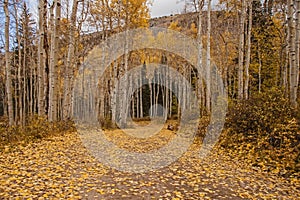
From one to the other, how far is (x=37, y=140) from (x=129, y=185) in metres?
4.56

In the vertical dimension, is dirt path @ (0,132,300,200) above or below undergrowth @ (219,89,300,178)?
below

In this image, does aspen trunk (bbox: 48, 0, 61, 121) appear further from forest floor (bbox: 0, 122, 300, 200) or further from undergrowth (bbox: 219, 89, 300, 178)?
undergrowth (bbox: 219, 89, 300, 178)

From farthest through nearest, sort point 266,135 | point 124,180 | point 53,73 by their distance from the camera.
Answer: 1. point 53,73
2. point 266,135
3. point 124,180

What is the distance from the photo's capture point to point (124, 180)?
5.25 metres

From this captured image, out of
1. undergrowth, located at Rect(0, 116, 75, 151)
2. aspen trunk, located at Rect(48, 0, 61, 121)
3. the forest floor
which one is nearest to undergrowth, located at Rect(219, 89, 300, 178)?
the forest floor

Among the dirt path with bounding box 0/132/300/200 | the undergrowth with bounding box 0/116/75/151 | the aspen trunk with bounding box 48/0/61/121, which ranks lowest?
the dirt path with bounding box 0/132/300/200

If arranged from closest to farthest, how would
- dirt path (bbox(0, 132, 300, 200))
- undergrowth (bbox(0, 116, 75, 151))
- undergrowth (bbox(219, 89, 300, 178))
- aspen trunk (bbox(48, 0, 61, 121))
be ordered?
dirt path (bbox(0, 132, 300, 200)) < undergrowth (bbox(219, 89, 300, 178)) < undergrowth (bbox(0, 116, 75, 151)) < aspen trunk (bbox(48, 0, 61, 121))

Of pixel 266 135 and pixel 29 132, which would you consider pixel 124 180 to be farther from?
pixel 29 132

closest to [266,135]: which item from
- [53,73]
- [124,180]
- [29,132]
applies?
[124,180]

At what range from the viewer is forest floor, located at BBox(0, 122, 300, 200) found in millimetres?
4477

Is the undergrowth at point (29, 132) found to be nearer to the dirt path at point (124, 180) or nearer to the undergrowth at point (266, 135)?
the dirt path at point (124, 180)

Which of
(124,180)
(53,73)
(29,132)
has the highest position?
(53,73)

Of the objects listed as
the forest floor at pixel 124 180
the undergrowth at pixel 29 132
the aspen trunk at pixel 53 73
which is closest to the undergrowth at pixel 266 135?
the forest floor at pixel 124 180

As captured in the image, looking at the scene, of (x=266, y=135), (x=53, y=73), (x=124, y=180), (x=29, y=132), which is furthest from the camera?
(x=53, y=73)
